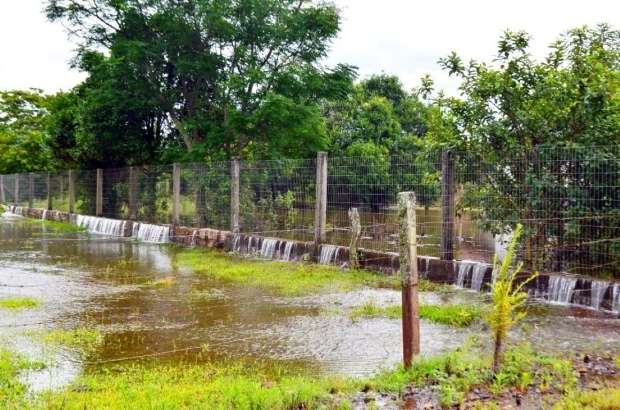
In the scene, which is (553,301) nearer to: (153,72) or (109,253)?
(109,253)

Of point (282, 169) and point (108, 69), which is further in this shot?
point (108, 69)

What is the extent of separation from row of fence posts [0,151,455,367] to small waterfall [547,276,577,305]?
187 cm

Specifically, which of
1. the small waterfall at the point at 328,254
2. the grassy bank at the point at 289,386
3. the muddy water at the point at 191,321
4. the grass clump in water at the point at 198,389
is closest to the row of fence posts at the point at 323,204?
the small waterfall at the point at 328,254

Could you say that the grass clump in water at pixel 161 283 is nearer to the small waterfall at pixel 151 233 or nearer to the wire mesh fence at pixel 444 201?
the wire mesh fence at pixel 444 201

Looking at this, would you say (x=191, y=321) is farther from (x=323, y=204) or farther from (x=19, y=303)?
(x=323, y=204)

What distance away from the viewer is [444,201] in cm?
984

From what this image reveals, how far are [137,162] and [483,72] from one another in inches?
674

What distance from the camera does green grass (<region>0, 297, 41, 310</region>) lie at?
316 inches

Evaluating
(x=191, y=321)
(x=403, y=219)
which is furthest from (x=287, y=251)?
(x=403, y=219)

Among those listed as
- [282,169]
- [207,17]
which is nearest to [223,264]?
[282,169]

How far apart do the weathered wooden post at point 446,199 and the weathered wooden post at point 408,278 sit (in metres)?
4.84

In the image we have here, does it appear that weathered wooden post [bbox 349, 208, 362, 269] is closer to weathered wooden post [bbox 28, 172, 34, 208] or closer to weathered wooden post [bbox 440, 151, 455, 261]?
weathered wooden post [bbox 440, 151, 455, 261]

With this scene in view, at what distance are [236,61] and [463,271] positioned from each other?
12.2 meters

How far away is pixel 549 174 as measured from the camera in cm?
837
